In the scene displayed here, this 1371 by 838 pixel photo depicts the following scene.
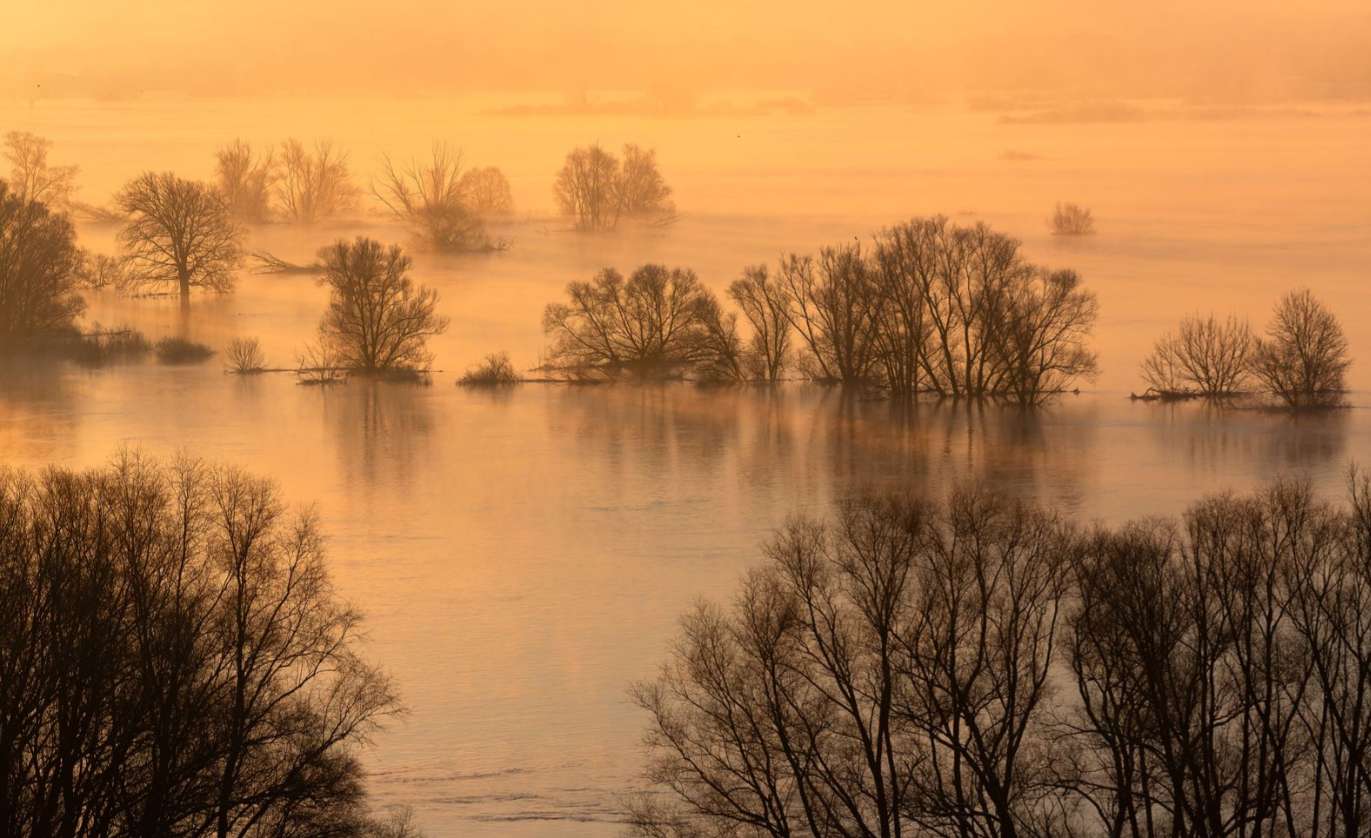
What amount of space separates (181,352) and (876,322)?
75.1 feet

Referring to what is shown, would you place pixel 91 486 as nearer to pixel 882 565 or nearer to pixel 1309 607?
pixel 882 565

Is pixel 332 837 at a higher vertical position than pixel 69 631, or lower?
lower

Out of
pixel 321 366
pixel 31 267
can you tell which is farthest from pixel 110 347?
pixel 321 366

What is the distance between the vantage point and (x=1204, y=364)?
149 ft

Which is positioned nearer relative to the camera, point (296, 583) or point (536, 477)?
point (296, 583)

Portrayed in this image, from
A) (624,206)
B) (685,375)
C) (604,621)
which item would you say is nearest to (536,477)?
(604,621)

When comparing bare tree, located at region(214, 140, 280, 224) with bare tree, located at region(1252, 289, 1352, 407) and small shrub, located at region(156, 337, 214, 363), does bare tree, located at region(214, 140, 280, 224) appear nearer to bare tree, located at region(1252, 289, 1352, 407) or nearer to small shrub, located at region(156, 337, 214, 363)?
small shrub, located at region(156, 337, 214, 363)

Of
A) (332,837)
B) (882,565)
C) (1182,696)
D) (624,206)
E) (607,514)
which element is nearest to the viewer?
(332,837)

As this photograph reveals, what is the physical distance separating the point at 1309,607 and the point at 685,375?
3377cm

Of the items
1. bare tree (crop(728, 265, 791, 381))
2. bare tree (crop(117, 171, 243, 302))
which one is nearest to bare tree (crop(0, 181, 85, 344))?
bare tree (crop(117, 171, 243, 302))

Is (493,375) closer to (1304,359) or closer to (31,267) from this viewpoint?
(31,267)

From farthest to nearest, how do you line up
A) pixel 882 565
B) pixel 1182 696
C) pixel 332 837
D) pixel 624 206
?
pixel 624 206, pixel 882 565, pixel 1182 696, pixel 332 837

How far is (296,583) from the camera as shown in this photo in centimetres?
1762

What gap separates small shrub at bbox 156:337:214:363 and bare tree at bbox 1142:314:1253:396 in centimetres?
2979
